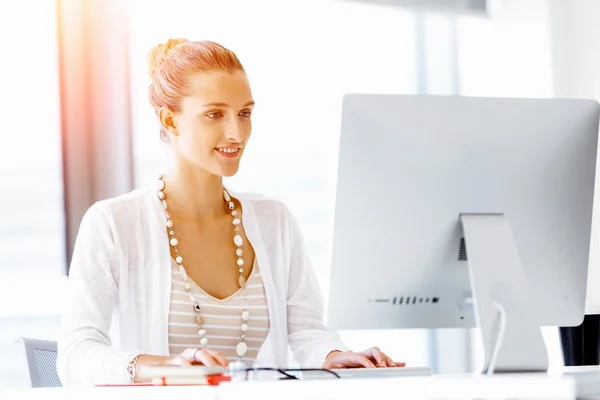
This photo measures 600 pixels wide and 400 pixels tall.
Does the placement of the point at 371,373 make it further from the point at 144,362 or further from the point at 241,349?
the point at 241,349

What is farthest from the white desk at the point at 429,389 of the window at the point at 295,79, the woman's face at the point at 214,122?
the window at the point at 295,79

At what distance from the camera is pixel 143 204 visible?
2.18 meters

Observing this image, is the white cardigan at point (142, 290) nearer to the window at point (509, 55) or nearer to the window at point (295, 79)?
the window at point (295, 79)

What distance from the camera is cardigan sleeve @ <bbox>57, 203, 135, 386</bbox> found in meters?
1.76

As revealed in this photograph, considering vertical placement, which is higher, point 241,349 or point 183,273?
point 183,273

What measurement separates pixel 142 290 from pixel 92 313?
146 millimetres

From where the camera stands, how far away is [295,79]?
3.66 m

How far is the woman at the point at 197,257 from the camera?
6.68 feet

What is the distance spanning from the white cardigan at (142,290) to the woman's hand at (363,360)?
24 cm

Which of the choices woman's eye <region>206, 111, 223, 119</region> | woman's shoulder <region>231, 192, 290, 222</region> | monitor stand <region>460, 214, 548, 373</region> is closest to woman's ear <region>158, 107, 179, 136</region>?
woman's eye <region>206, 111, 223, 119</region>

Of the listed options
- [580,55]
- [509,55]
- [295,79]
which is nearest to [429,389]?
[295,79]

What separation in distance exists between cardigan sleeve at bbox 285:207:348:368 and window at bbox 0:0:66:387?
121 centimetres

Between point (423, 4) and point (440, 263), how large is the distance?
2592mm

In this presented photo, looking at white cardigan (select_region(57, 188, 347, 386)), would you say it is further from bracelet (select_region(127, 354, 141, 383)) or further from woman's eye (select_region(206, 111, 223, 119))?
woman's eye (select_region(206, 111, 223, 119))
